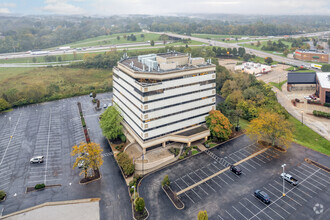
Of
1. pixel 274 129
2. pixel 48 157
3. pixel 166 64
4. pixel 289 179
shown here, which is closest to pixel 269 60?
pixel 274 129

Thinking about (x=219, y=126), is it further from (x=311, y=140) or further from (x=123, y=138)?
(x=311, y=140)

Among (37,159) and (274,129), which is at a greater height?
(274,129)

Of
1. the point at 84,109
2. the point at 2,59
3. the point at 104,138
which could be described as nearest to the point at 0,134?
the point at 84,109

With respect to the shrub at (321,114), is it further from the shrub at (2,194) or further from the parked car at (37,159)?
the shrub at (2,194)

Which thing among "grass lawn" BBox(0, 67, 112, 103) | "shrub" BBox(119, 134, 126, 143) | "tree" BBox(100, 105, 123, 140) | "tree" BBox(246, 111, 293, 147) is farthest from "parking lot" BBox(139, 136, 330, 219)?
"grass lawn" BBox(0, 67, 112, 103)

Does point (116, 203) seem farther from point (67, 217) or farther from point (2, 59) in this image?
point (2, 59)

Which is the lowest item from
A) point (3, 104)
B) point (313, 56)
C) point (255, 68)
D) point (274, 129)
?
point (274, 129)

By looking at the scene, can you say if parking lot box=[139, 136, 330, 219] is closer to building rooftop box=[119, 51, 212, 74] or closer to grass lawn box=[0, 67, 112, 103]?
building rooftop box=[119, 51, 212, 74]
